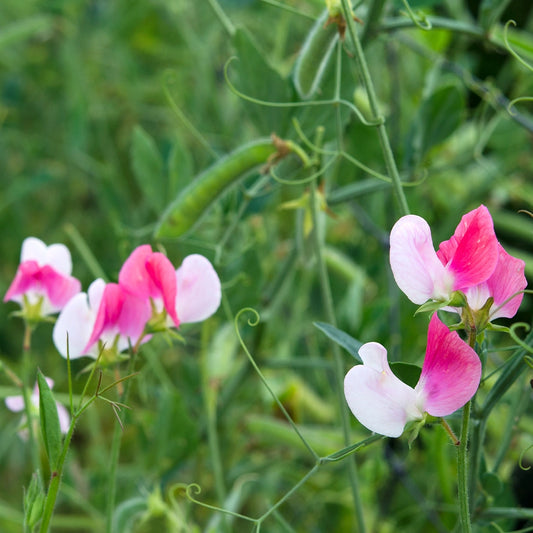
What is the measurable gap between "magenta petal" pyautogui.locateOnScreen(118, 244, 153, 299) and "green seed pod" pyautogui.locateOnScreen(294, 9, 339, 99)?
18cm

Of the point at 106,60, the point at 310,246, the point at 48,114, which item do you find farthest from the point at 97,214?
the point at 310,246

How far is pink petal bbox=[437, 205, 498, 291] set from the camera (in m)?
0.34

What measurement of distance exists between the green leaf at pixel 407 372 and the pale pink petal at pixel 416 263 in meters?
0.04

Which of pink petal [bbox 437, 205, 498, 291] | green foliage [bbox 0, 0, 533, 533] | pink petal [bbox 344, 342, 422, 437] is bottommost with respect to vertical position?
green foliage [bbox 0, 0, 533, 533]

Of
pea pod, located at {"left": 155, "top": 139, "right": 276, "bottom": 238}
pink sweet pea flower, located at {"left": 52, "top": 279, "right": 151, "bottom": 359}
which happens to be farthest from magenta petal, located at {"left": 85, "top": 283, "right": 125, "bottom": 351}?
pea pod, located at {"left": 155, "top": 139, "right": 276, "bottom": 238}

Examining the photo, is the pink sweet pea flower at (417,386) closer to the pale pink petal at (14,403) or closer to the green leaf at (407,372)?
the green leaf at (407,372)

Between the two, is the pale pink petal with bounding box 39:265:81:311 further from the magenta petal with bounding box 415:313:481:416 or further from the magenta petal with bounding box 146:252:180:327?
the magenta petal with bounding box 415:313:481:416

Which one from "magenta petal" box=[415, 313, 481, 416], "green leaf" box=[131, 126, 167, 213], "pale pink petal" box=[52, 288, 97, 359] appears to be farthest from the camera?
"green leaf" box=[131, 126, 167, 213]

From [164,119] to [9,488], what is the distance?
25.0 inches

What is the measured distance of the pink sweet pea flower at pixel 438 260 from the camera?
34 centimetres

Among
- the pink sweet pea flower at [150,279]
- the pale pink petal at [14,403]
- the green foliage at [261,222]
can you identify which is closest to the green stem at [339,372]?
the green foliage at [261,222]

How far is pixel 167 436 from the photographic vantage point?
0.67 metres

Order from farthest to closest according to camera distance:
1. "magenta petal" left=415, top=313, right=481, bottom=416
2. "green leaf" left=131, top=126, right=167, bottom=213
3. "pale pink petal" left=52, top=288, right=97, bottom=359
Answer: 1. "green leaf" left=131, top=126, right=167, bottom=213
2. "pale pink petal" left=52, top=288, right=97, bottom=359
3. "magenta petal" left=415, top=313, right=481, bottom=416

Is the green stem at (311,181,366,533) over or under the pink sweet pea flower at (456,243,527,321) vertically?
under
